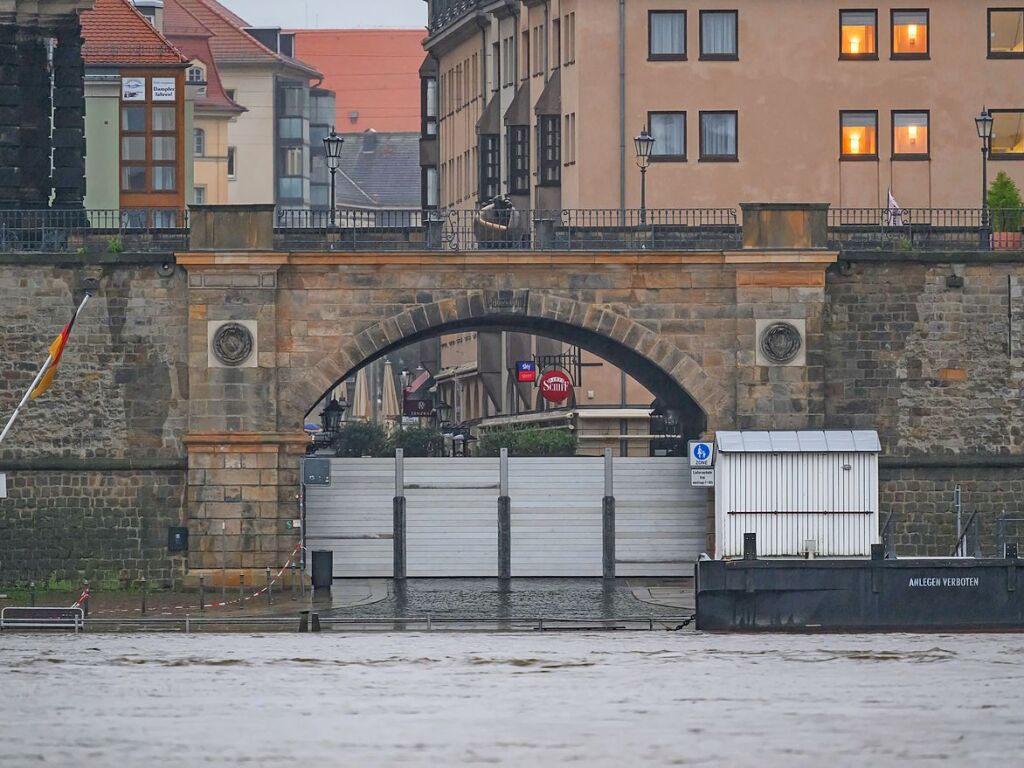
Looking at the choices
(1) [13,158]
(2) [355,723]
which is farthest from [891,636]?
(1) [13,158]

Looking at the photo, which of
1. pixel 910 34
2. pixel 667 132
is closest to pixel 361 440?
pixel 667 132

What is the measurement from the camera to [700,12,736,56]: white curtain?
9406 centimetres

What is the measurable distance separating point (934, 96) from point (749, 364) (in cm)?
2726

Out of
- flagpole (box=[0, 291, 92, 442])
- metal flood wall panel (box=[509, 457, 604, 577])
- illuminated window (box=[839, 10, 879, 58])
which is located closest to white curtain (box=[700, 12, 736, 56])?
illuminated window (box=[839, 10, 879, 58])

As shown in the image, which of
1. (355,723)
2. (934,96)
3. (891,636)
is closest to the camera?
(355,723)

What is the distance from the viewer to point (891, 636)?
59.9m

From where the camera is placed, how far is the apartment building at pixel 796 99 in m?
94.0

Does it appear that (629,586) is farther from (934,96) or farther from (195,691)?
(934,96)

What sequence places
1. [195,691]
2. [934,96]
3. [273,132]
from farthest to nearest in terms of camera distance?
[273,132] → [934,96] → [195,691]

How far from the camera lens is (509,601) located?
66062 millimetres

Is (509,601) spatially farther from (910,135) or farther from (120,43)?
(120,43)

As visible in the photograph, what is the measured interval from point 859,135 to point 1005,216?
22.6m

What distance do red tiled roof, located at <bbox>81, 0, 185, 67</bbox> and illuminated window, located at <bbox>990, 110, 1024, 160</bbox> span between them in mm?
27891

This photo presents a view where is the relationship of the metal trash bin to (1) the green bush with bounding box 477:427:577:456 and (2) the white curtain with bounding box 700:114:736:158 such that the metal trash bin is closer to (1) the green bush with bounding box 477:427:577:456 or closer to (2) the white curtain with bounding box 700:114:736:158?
(1) the green bush with bounding box 477:427:577:456
